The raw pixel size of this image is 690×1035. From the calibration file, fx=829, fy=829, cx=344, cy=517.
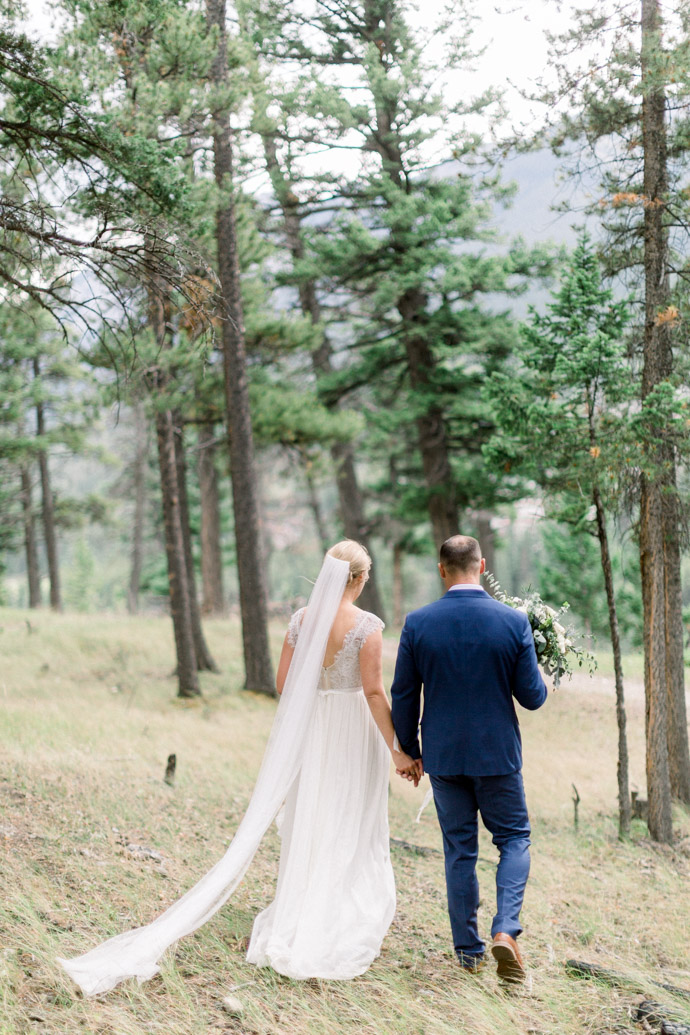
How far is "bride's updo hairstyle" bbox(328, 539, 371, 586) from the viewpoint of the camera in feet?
15.4

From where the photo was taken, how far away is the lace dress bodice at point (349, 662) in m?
4.67

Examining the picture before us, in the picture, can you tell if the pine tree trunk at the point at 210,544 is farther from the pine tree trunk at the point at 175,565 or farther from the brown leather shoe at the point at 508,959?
the brown leather shoe at the point at 508,959

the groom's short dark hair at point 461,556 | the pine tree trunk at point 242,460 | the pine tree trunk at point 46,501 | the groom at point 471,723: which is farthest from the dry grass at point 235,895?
the pine tree trunk at point 46,501

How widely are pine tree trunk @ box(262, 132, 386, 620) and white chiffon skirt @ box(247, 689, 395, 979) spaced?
10755 millimetres

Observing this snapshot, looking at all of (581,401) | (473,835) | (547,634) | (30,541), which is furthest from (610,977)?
(30,541)

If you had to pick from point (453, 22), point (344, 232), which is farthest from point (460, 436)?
point (453, 22)

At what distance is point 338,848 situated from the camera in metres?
4.54

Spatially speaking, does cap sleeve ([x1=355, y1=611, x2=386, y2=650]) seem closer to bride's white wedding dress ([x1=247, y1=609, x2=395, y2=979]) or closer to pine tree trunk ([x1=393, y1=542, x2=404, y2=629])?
bride's white wedding dress ([x1=247, y1=609, x2=395, y2=979])

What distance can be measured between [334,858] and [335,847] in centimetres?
6

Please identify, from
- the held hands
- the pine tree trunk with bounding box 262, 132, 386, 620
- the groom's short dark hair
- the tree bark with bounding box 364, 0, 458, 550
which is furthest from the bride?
the tree bark with bounding box 364, 0, 458, 550

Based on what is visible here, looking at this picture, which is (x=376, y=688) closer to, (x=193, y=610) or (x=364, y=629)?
(x=364, y=629)

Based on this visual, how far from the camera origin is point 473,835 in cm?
436

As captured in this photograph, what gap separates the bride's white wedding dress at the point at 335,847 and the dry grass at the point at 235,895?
153 millimetres

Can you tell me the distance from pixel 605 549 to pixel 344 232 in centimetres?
955
